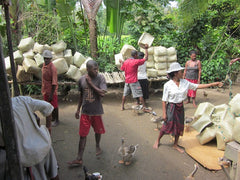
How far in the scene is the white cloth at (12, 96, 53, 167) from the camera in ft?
5.92

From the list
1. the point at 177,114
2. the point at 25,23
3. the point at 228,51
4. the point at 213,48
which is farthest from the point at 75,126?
the point at 228,51

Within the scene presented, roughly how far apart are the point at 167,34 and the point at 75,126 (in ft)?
20.3

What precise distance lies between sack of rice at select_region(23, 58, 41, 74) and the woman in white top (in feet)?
13.4

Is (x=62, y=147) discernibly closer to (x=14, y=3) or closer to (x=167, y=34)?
(x=14, y=3)

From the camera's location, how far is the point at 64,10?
7242 mm

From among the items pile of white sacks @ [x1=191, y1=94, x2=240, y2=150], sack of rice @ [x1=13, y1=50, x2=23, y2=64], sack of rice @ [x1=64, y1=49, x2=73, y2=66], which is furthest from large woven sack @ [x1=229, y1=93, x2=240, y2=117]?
sack of rice @ [x1=13, y1=50, x2=23, y2=64]

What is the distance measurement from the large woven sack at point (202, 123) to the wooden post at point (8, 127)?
331cm

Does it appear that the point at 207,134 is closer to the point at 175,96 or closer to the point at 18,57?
the point at 175,96

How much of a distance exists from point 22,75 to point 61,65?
119cm

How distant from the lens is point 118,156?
350 cm

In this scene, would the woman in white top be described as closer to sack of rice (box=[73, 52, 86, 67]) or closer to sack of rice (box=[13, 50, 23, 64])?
sack of rice (box=[73, 52, 86, 67])

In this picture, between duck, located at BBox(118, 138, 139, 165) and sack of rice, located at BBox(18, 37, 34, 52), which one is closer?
duck, located at BBox(118, 138, 139, 165)

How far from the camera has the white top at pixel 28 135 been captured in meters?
1.80

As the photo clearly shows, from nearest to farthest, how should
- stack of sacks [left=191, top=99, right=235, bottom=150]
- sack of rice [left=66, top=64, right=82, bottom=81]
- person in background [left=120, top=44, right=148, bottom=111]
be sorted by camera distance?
stack of sacks [left=191, top=99, right=235, bottom=150]
person in background [left=120, top=44, right=148, bottom=111]
sack of rice [left=66, top=64, right=82, bottom=81]
